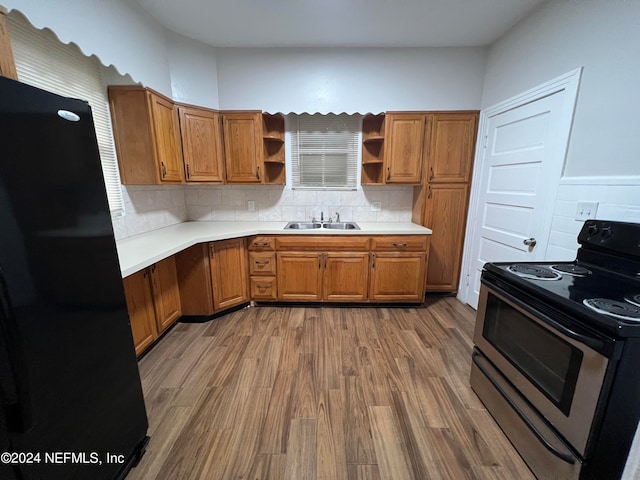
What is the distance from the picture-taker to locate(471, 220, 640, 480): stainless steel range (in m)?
0.94

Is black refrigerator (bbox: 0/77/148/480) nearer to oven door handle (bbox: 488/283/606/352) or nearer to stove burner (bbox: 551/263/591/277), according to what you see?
oven door handle (bbox: 488/283/606/352)

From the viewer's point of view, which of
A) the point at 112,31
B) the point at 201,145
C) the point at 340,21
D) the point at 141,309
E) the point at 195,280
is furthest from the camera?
the point at 201,145

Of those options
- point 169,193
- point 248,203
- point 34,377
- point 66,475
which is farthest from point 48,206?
point 248,203

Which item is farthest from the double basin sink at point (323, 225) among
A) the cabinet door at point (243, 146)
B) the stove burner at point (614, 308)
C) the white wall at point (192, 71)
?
the stove burner at point (614, 308)

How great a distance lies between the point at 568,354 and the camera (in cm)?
106

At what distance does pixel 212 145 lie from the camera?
274 cm

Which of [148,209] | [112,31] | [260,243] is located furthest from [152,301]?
[112,31]

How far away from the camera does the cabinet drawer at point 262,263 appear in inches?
111

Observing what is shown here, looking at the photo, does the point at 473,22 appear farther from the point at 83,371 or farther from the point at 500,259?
the point at 83,371

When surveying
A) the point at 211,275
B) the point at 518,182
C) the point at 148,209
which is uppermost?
the point at 518,182

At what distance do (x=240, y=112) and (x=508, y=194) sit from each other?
108 inches

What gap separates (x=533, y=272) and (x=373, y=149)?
2192mm

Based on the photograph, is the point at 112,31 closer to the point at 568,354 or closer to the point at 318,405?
the point at 318,405

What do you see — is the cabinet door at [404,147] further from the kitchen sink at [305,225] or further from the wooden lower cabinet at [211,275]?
the wooden lower cabinet at [211,275]
